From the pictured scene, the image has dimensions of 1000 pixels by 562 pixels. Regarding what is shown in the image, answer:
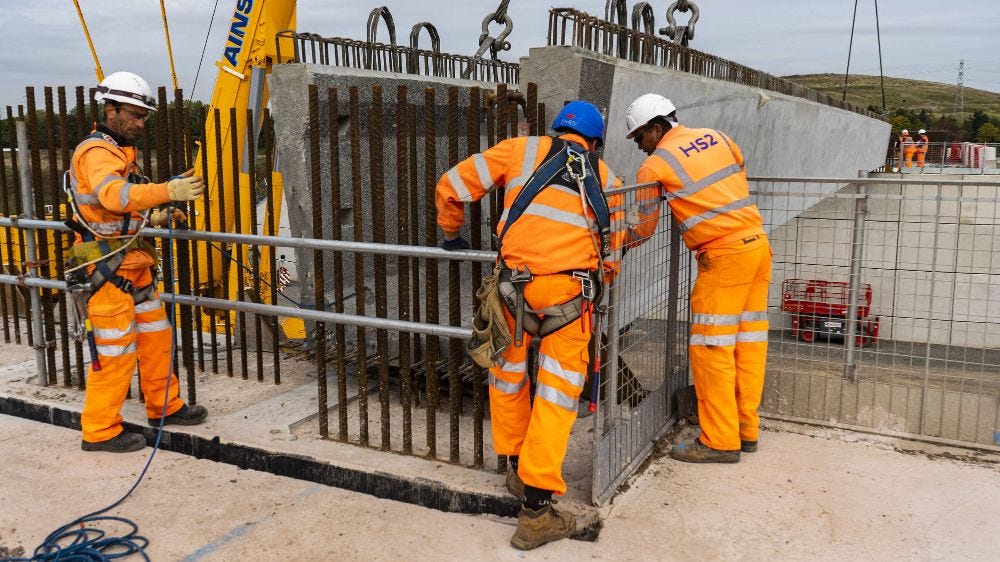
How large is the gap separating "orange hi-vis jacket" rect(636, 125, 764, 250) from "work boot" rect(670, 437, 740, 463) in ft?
3.89

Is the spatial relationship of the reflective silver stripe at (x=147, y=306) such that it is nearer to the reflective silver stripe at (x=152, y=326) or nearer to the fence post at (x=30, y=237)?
the reflective silver stripe at (x=152, y=326)

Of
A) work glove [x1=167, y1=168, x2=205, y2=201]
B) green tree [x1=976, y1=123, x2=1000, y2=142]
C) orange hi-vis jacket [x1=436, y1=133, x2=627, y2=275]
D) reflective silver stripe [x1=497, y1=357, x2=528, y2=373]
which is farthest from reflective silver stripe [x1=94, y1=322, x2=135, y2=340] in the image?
green tree [x1=976, y1=123, x2=1000, y2=142]

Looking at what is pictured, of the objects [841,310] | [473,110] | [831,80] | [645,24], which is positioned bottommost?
[841,310]

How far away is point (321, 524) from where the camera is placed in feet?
12.3

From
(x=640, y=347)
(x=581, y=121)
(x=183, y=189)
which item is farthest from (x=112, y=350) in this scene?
(x=640, y=347)

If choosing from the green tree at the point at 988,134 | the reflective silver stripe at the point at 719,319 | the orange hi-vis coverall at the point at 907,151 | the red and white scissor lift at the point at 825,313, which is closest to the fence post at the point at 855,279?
the red and white scissor lift at the point at 825,313

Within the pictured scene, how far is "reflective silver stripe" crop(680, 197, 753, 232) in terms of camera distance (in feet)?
14.0

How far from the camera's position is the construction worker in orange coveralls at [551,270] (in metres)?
3.49

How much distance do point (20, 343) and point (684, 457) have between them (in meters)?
5.96

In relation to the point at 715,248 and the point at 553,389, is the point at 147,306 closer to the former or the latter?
the point at 553,389

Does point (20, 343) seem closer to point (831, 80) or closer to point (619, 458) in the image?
point (619, 458)

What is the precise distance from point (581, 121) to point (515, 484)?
5.98 feet

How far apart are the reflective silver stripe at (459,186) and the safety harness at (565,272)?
271 mm

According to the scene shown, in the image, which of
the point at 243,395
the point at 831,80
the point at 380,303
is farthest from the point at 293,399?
the point at 831,80
